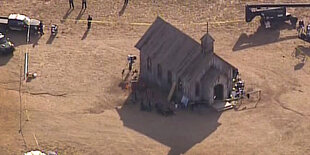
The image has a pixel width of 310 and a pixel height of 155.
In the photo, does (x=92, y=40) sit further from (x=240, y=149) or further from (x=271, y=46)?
(x=240, y=149)

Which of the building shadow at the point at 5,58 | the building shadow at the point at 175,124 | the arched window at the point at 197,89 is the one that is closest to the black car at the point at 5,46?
the building shadow at the point at 5,58

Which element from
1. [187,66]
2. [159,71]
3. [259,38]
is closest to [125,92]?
[159,71]

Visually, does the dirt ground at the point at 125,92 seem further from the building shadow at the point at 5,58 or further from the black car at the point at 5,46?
the black car at the point at 5,46

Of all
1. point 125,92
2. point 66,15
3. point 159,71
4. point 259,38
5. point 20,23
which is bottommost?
point 125,92

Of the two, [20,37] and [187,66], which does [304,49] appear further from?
[20,37]

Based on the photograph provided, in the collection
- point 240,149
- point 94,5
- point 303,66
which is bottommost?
point 240,149

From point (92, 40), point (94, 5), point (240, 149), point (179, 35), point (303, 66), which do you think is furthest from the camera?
point (94, 5)

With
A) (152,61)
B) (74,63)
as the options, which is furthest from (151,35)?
(74,63)

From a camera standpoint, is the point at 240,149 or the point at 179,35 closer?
the point at 240,149
